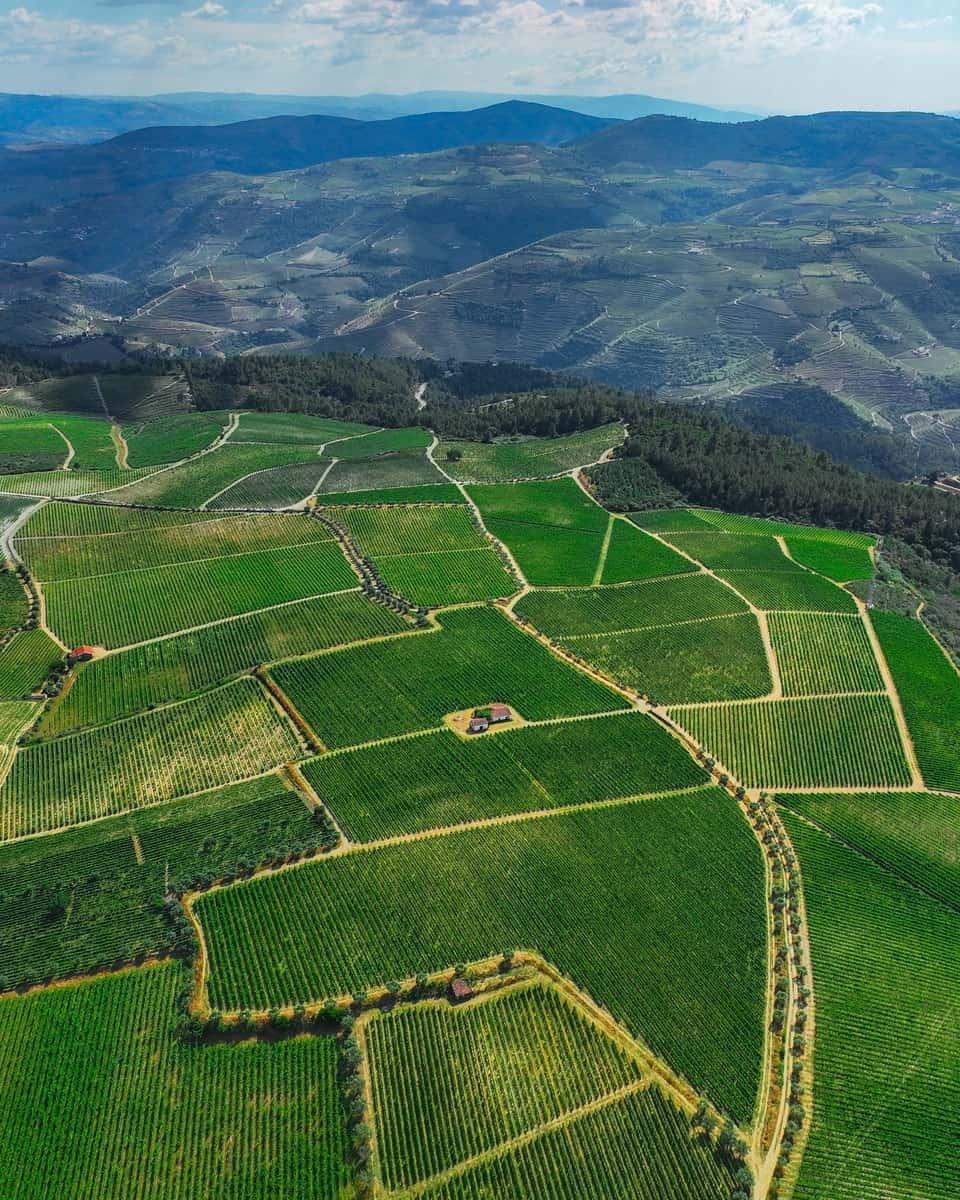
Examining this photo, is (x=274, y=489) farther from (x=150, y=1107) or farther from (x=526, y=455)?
(x=150, y=1107)

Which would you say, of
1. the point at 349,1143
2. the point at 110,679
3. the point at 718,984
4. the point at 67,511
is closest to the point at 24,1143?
the point at 349,1143

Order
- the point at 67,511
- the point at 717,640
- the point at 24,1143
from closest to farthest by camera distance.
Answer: the point at 24,1143 → the point at 717,640 → the point at 67,511

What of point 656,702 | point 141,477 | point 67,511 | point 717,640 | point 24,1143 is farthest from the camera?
point 141,477

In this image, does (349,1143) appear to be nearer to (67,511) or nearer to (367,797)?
(367,797)

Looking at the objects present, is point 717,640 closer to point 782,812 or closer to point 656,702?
point 656,702

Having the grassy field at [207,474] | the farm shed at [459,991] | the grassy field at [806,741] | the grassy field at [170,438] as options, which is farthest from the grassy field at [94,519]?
the farm shed at [459,991]

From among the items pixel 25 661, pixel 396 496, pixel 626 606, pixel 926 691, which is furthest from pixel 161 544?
pixel 926 691

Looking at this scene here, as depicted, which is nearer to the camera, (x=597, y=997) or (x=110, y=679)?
(x=597, y=997)
